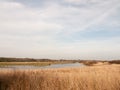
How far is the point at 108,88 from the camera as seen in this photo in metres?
8.47

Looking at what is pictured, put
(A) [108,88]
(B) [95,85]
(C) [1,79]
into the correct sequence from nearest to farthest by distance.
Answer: (A) [108,88]
(B) [95,85]
(C) [1,79]

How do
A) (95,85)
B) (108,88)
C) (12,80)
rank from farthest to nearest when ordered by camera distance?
(12,80) < (95,85) < (108,88)

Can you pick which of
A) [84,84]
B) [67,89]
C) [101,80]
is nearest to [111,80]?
[101,80]

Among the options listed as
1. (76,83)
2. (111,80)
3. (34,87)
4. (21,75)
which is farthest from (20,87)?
(111,80)

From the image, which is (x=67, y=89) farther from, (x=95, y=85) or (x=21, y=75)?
(x=21, y=75)

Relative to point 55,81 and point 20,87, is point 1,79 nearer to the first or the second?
point 20,87

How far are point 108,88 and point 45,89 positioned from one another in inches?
92.9

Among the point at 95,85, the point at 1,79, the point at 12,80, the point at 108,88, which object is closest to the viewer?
the point at 108,88

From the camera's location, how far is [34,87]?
8.98 m

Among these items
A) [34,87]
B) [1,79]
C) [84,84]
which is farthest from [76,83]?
[1,79]

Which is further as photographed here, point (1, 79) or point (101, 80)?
point (1, 79)

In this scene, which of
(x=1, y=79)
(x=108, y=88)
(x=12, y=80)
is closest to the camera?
(x=108, y=88)

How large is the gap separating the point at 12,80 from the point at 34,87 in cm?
119

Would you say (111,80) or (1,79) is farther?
(1,79)
